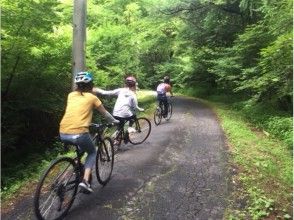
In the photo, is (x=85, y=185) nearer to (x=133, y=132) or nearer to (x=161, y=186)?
(x=161, y=186)

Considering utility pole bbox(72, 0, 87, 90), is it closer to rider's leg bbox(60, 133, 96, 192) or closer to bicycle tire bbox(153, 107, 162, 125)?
bicycle tire bbox(153, 107, 162, 125)

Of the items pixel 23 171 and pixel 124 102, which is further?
pixel 23 171

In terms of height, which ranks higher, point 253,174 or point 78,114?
point 78,114

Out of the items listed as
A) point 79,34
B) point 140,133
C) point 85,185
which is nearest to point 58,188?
point 85,185

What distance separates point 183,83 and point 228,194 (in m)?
28.3

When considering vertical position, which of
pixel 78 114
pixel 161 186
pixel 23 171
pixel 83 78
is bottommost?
pixel 23 171

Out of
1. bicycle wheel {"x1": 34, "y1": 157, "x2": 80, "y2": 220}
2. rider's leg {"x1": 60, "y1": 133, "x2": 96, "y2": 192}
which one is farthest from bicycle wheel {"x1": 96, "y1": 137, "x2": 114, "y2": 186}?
bicycle wheel {"x1": 34, "y1": 157, "x2": 80, "y2": 220}

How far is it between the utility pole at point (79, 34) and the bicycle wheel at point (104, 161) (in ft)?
13.3

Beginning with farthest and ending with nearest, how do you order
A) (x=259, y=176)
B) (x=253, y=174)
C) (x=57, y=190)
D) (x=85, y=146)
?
(x=253, y=174) → (x=259, y=176) → (x=85, y=146) → (x=57, y=190)

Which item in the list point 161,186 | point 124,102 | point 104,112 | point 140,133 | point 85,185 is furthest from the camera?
point 140,133

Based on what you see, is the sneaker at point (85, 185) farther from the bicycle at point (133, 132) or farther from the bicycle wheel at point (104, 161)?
the bicycle at point (133, 132)

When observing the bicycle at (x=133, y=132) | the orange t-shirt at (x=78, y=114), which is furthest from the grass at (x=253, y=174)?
the orange t-shirt at (x=78, y=114)

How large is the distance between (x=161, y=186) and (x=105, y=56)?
1119 centimetres

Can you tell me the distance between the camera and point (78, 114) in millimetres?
6199
